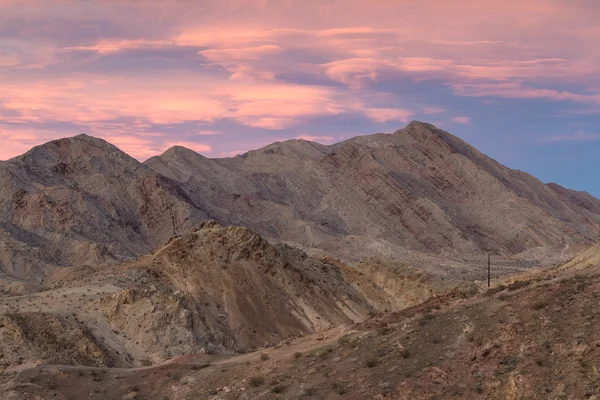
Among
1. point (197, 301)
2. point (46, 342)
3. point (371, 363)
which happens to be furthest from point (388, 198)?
point (371, 363)

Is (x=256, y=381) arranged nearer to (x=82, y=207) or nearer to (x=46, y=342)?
(x=46, y=342)

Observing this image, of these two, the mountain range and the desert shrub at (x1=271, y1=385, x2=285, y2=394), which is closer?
the desert shrub at (x1=271, y1=385, x2=285, y2=394)

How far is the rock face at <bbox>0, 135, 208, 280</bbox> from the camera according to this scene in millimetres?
66375

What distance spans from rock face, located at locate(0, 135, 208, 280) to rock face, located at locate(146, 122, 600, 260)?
28.7 feet

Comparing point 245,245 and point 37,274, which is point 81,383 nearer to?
point 245,245

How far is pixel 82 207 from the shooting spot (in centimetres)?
7912

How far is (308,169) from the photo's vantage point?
396ft

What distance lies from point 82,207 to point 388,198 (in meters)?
47.4

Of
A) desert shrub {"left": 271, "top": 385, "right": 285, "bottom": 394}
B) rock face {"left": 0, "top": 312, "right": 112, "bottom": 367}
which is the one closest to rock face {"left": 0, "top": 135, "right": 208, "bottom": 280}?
rock face {"left": 0, "top": 312, "right": 112, "bottom": 367}

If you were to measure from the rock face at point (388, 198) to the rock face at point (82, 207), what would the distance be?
8.76m

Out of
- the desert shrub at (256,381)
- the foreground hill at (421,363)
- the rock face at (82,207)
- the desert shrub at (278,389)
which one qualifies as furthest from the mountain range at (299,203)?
the desert shrub at (278,389)

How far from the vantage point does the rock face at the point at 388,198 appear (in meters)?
96.8

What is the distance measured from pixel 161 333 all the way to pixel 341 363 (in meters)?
15.4

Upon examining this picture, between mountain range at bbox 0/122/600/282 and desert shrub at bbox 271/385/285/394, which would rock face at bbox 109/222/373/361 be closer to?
desert shrub at bbox 271/385/285/394
